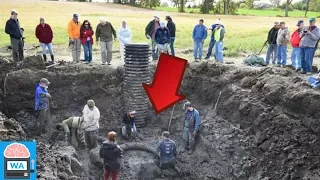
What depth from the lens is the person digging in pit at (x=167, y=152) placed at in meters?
12.4

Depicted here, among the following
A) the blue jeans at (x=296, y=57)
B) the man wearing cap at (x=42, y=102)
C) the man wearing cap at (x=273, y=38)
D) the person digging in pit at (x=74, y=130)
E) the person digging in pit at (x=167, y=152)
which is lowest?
the person digging in pit at (x=167, y=152)

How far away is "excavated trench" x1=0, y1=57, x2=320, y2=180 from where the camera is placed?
36.0 feet

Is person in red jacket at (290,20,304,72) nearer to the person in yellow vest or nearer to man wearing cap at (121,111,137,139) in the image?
the person in yellow vest

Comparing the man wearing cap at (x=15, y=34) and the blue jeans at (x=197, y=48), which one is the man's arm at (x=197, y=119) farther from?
the man wearing cap at (x=15, y=34)

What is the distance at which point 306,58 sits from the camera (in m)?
13.7

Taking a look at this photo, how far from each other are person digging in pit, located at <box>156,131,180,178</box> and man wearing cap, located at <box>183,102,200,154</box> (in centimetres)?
105

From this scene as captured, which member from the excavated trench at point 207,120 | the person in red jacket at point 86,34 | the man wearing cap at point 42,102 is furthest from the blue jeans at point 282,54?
the man wearing cap at point 42,102

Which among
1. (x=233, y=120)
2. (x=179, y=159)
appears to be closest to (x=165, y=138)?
(x=179, y=159)

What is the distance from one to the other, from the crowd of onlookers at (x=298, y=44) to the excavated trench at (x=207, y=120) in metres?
0.76

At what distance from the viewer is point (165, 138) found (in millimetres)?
12328

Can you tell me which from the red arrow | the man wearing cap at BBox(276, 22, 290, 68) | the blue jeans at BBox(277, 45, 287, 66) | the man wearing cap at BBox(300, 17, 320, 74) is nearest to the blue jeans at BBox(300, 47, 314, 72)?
the man wearing cap at BBox(300, 17, 320, 74)

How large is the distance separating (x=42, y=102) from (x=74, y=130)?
4.28 feet

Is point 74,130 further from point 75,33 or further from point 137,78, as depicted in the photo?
point 75,33

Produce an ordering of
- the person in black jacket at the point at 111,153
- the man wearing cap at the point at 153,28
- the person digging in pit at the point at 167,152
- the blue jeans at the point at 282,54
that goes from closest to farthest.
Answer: the person in black jacket at the point at 111,153 < the person digging in pit at the point at 167,152 < the blue jeans at the point at 282,54 < the man wearing cap at the point at 153,28
